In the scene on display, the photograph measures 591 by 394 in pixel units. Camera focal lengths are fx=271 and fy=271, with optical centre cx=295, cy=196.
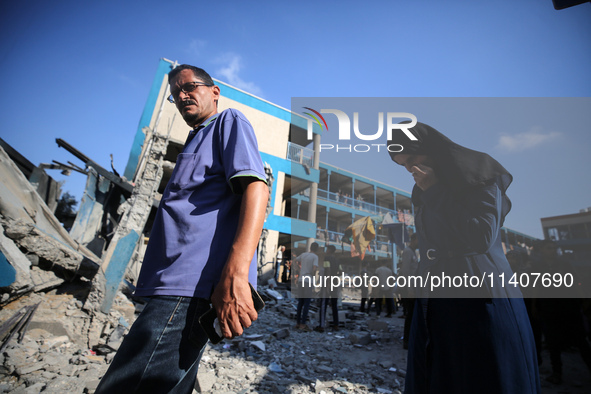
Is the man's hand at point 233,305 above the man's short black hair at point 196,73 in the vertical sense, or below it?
below

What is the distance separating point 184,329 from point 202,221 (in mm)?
368

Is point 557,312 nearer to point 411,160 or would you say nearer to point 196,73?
point 411,160

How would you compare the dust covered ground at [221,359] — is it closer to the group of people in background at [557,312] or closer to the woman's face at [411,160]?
the group of people in background at [557,312]

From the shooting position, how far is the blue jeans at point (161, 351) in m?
0.81

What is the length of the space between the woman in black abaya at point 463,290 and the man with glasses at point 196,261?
36.8 inches

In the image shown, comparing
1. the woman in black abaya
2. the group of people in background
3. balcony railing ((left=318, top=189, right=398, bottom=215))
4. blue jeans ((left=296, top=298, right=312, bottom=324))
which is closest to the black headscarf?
Answer: the woman in black abaya

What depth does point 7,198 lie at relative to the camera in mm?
3695

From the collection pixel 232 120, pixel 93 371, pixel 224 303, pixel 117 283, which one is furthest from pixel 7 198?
pixel 224 303

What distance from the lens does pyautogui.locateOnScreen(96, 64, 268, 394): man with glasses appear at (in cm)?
84

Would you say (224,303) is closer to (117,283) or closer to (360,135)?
(360,135)

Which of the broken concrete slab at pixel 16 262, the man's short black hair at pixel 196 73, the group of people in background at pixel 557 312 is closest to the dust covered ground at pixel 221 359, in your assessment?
the broken concrete slab at pixel 16 262

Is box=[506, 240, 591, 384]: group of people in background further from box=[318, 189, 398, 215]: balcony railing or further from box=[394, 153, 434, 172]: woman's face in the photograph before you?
box=[318, 189, 398, 215]: balcony railing

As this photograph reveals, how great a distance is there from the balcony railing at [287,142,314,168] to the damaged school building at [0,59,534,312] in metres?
0.07

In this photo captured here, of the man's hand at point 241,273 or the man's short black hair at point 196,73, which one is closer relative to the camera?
Result: the man's hand at point 241,273
